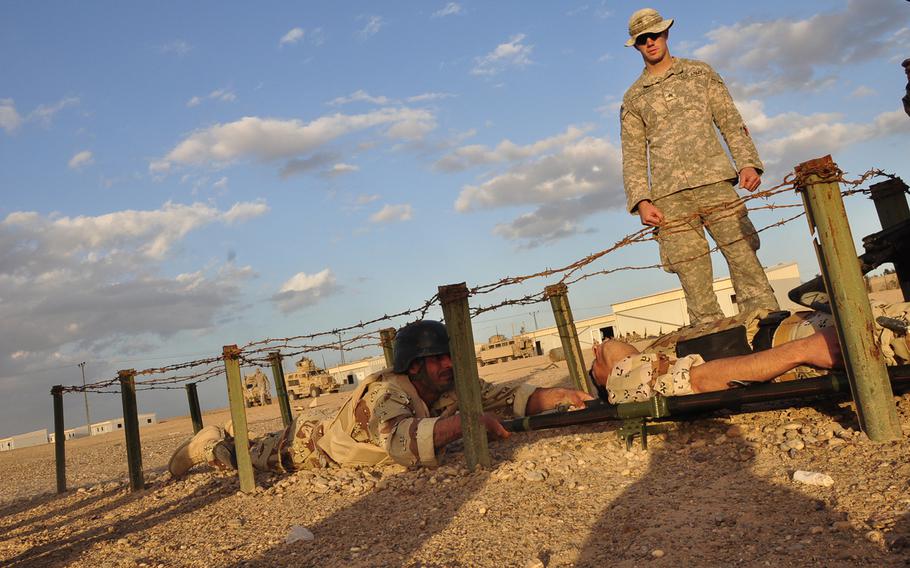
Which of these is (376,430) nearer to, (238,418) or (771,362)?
(238,418)

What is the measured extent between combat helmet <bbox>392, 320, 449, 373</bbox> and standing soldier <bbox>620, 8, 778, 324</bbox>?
204 centimetres

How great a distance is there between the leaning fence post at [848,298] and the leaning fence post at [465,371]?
2.41 meters

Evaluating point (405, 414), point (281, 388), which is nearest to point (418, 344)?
point (405, 414)

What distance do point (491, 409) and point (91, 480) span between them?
7.57 meters

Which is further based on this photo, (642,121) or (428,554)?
(642,121)

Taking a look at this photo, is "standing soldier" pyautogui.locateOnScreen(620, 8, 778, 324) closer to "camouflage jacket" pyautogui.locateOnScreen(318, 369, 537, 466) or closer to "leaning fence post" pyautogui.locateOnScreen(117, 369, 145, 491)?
"camouflage jacket" pyautogui.locateOnScreen(318, 369, 537, 466)

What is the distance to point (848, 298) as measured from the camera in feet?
13.3

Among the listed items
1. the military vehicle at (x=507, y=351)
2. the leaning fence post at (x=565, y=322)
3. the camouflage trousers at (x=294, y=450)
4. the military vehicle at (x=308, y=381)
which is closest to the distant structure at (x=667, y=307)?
the military vehicle at (x=507, y=351)

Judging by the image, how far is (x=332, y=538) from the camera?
454 cm

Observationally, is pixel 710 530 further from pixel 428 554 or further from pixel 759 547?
pixel 428 554

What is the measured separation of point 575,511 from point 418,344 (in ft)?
9.50

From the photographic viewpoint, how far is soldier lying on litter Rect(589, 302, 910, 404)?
448 centimetres

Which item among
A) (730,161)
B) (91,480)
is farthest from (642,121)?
(91,480)

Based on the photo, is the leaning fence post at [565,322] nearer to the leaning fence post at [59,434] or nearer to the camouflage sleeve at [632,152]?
the camouflage sleeve at [632,152]
